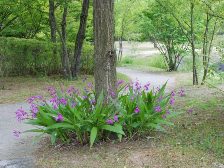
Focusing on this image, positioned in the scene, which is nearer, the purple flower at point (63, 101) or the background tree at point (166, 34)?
the purple flower at point (63, 101)

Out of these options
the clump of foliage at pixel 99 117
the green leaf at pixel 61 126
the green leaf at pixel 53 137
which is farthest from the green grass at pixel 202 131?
the green leaf at pixel 53 137

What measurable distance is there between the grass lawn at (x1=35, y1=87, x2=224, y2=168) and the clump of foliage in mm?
180

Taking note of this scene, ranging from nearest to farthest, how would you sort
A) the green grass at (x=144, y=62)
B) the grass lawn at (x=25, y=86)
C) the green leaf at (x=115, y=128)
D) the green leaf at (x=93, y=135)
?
the green leaf at (x=93, y=135)
the green leaf at (x=115, y=128)
the grass lawn at (x=25, y=86)
the green grass at (x=144, y=62)

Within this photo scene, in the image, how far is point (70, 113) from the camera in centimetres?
532

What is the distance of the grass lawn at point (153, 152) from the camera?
4754 millimetres

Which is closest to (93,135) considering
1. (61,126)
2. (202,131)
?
(61,126)

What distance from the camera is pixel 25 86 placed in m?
13.8

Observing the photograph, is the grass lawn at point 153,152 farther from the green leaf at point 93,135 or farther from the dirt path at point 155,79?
the dirt path at point 155,79

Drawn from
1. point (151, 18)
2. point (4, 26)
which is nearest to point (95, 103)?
point (4, 26)

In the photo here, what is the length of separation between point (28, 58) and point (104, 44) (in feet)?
37.2

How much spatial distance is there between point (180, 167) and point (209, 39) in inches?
462

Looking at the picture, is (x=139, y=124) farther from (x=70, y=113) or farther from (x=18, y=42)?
(x=18, y=42)

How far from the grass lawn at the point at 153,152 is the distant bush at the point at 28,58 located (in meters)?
10.4

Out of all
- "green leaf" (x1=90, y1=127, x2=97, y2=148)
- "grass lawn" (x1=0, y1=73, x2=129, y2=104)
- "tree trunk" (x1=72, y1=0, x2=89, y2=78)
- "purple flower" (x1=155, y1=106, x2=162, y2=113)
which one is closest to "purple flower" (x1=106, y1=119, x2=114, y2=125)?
"green leaf" (x1=90, y1=127, x2=97, y2=148)
